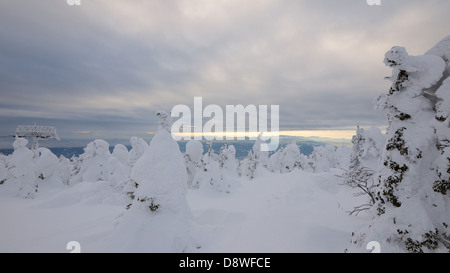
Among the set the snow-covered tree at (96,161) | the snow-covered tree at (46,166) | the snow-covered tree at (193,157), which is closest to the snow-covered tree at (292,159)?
the snow-covered tree at (193,157)

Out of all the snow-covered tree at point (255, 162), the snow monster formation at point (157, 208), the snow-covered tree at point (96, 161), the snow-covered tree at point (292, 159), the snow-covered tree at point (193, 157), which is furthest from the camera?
the snow-covered tree at point (255, 162)

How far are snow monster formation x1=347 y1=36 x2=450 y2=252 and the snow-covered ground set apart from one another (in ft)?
9.24

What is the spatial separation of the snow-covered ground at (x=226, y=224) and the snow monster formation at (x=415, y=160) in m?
2.82

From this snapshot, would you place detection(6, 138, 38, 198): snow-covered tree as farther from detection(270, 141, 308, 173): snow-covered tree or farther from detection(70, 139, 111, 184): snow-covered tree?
detection(270, 141, 308, 173): snow-covered tree

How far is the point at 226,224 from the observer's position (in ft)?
49.4

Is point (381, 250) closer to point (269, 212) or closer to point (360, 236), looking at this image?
point (360, 236)

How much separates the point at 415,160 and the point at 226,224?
12.6 metres

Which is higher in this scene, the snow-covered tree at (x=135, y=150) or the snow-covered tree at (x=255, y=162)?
the snow-covered tree at (x=135, y=150)

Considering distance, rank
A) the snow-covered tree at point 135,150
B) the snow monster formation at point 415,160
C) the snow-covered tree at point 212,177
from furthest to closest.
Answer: the snow-covered tree at point 135,150
the snow-covered tree at point 212,177
the snow monster formation at point 415,160

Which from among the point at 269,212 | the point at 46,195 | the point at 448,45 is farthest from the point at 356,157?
the point at 46,195

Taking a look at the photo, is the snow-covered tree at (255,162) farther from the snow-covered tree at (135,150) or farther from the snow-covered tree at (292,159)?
the snow-covered tree at (135,150)

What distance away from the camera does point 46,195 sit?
25609 millimetres

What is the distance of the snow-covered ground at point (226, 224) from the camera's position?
30.5 ft

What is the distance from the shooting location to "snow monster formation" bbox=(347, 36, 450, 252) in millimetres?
5836
